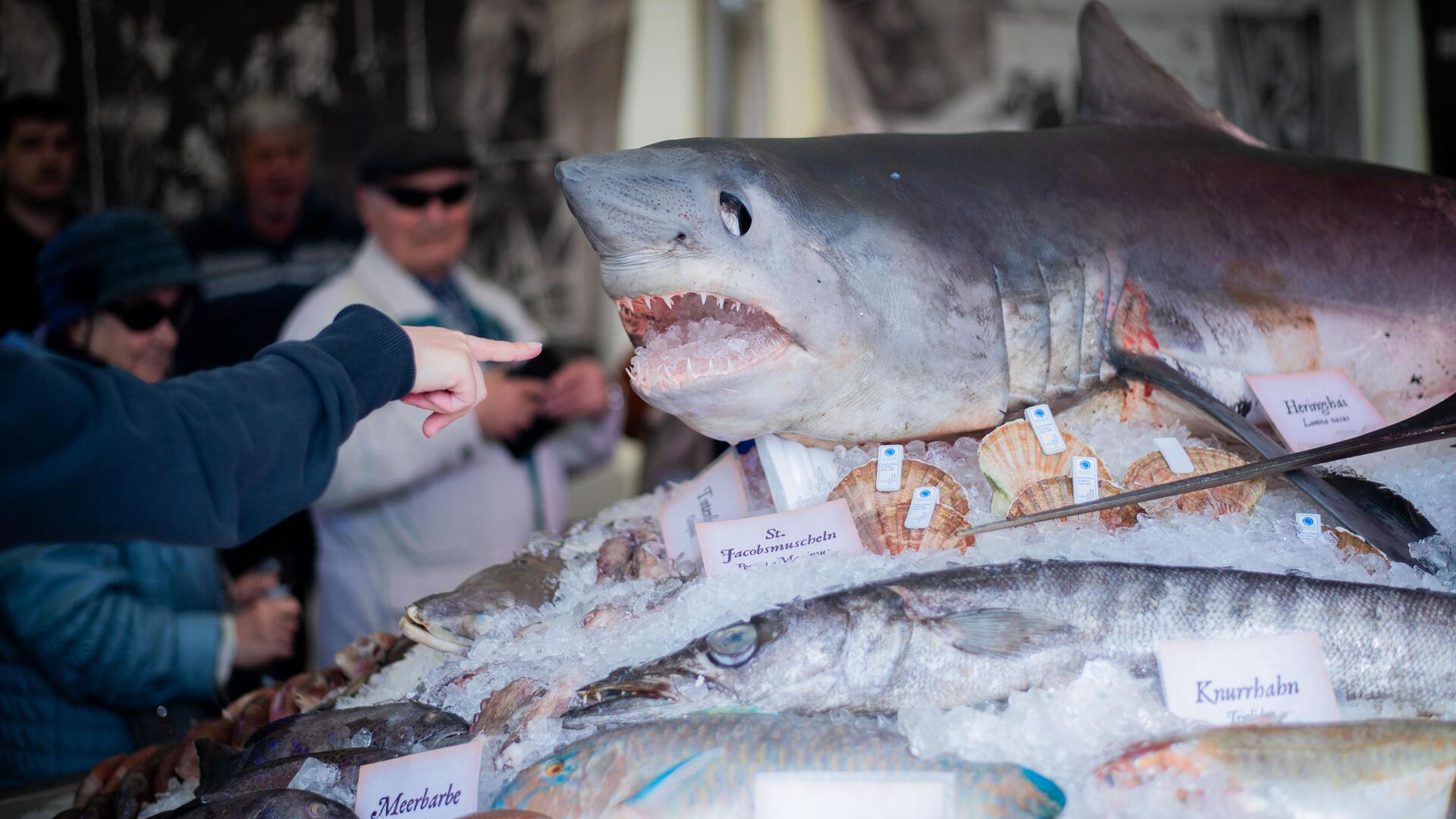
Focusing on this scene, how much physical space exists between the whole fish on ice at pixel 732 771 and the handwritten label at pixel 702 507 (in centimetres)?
54

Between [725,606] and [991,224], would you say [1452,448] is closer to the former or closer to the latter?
[991,224]

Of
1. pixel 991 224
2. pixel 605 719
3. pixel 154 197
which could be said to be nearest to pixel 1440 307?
pixel 991 224

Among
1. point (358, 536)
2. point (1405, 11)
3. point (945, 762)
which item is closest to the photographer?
point (945, 762)

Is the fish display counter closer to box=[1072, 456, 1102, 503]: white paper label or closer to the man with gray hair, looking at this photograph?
box=[1072, 456, 1102, 503]: white paper label

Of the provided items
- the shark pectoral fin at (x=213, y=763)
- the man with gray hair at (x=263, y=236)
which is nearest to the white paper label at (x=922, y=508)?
the shark pectoral fin at (x=213, y=763)

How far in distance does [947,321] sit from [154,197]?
3419 mm

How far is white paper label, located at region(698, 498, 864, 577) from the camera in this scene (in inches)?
59.0

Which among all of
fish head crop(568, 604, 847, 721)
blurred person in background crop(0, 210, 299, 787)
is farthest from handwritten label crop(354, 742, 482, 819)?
blurred person in background crop(0, 210, 299, 787)

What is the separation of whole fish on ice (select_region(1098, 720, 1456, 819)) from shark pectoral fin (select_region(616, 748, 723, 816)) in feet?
1.29

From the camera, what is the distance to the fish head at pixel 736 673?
1.19 m

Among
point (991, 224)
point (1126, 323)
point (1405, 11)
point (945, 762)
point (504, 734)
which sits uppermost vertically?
point (1405, 11)

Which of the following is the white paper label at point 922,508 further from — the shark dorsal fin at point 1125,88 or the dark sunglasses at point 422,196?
the dark sunglasses at point 422,196

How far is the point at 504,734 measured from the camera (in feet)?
4.18

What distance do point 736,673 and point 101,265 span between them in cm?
239
